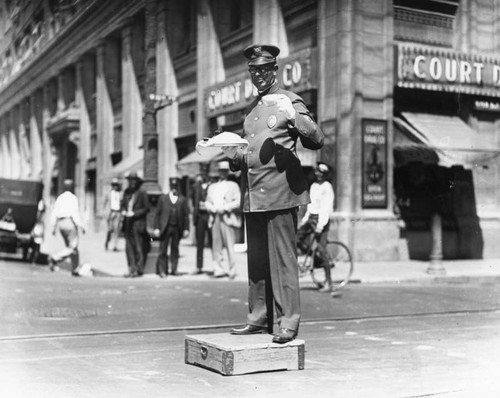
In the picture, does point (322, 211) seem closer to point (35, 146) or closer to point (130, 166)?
point (130, 166)

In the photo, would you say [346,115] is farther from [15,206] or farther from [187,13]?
[187,13]

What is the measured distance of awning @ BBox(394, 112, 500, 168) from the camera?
1647 cm

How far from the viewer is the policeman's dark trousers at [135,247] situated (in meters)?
14.0

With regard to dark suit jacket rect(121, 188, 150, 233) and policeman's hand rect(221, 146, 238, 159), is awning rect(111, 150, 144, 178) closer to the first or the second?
dark suit jacket rect(121, 188, 150, 233)

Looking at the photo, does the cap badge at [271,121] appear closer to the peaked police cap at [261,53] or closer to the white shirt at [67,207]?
the peaked police cap at [261,53]

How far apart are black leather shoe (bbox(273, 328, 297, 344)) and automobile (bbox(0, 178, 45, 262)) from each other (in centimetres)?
1346

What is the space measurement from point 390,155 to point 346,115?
→ 142cm

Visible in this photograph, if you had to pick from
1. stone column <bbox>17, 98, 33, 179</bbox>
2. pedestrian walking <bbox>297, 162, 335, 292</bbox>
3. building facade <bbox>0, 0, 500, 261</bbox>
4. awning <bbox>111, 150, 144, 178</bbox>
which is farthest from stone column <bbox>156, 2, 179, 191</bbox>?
stone column <bbox>17, 98, 33, 179</bbox>

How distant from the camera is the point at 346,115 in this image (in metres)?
16.5

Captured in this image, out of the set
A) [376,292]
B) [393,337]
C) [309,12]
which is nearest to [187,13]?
[309,12]

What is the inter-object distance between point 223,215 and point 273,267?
789cm

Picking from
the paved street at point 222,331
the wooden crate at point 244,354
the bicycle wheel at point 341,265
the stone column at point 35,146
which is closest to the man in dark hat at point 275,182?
the wooden crate at point 244,354

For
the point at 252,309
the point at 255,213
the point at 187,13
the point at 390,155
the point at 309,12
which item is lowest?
Answer: the point at 252,309

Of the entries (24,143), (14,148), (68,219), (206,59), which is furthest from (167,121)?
(14,148)
